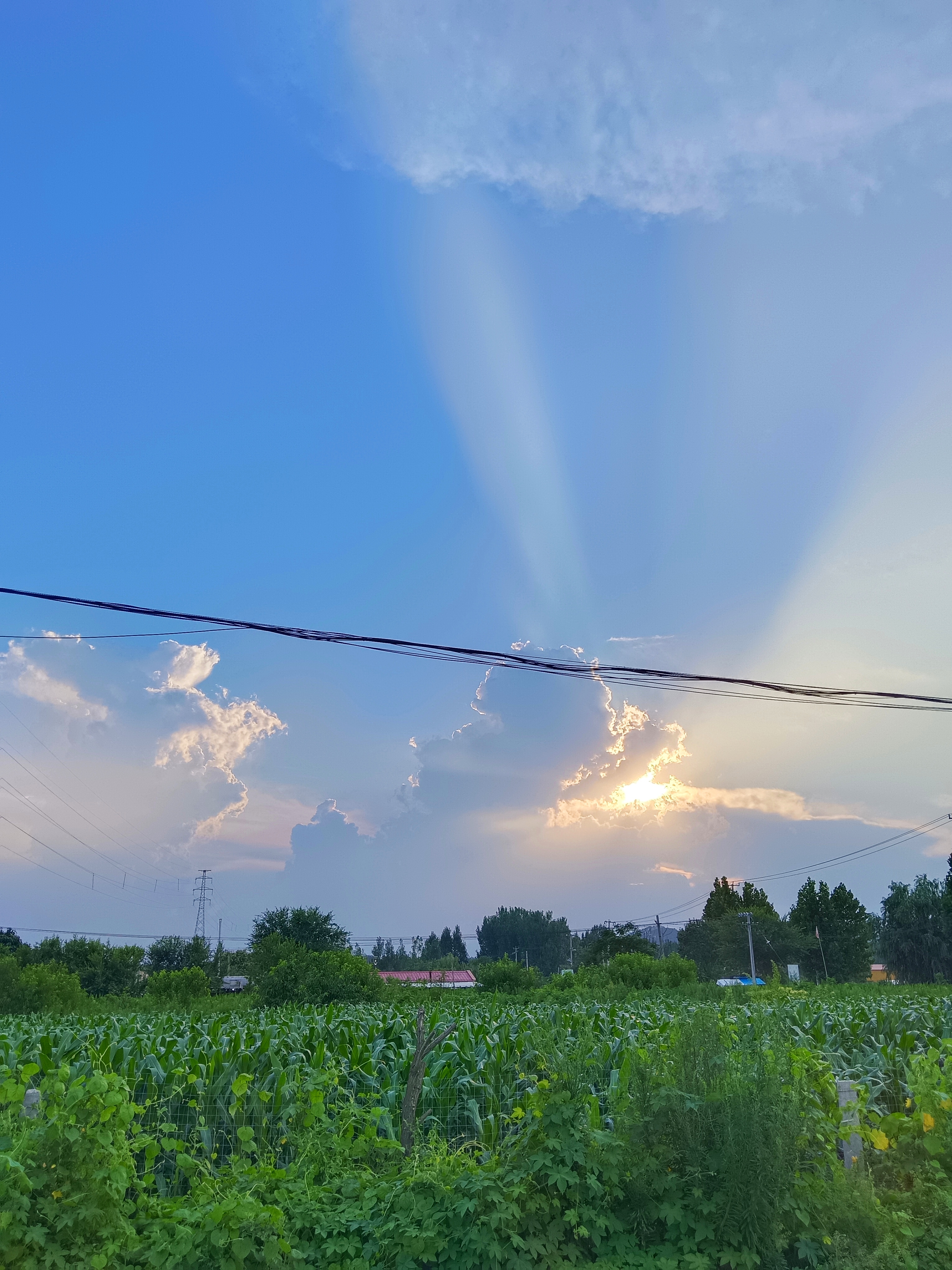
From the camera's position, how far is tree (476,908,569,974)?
116938mm

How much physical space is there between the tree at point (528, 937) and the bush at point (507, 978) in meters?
84.3

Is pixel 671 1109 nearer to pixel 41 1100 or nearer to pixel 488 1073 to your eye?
pixel 488 1073

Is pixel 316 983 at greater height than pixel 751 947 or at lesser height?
greater

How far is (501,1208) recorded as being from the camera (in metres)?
4.39

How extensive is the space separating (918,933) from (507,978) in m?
53.2

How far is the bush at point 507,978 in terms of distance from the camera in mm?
33250

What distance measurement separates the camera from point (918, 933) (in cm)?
7062

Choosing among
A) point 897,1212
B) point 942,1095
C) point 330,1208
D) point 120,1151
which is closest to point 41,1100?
point 120,1151

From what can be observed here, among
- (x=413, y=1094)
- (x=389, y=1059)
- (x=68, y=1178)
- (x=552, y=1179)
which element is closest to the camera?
(x=68, y=1178)

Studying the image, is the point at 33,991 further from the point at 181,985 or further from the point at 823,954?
the point at 823,954

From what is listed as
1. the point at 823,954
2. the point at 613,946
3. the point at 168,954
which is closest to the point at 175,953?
the point at 168,954

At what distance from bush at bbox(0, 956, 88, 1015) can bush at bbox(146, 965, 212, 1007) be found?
4.11 meters

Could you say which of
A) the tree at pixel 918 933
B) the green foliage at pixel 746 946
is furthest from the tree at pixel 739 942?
the tree at pixel 918 933

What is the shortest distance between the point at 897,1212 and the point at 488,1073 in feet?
11.2
